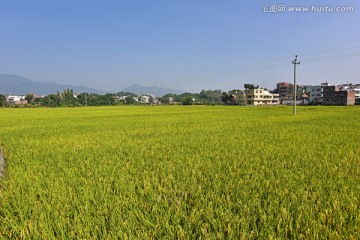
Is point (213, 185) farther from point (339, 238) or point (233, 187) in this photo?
point (339, 238)

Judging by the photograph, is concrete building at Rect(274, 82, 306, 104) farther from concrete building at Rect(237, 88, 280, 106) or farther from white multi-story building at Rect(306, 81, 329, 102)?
concrete building at Rect(237, 88, 280, 106)

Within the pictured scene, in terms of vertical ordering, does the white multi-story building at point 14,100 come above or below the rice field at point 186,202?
above

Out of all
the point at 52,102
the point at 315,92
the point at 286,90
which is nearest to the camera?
the point at 52,102

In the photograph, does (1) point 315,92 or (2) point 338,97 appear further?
(1) point 315,92

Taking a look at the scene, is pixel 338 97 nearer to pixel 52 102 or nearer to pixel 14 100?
pixel 52 102

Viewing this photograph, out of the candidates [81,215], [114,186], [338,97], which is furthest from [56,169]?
[338,97]

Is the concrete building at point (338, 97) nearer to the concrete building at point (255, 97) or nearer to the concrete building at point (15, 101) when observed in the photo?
the concrete building at point (255, 97)

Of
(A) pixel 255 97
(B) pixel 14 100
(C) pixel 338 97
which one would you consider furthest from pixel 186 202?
(B) pixel 14 100

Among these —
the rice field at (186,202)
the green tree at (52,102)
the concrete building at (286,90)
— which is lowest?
the rice field at (186,202)

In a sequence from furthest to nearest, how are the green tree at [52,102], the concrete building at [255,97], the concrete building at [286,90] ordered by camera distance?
the concrete building at [286,90], the green tree at [52,102], the concrete building at [255,97]

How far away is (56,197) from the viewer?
288cm

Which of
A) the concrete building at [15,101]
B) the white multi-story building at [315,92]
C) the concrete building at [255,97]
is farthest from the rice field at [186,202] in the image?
the concrete building at [15,101]

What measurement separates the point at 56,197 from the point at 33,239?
0.85 m

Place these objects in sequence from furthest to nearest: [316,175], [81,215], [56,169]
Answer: [56,169] → [316,175] → [81,215]
